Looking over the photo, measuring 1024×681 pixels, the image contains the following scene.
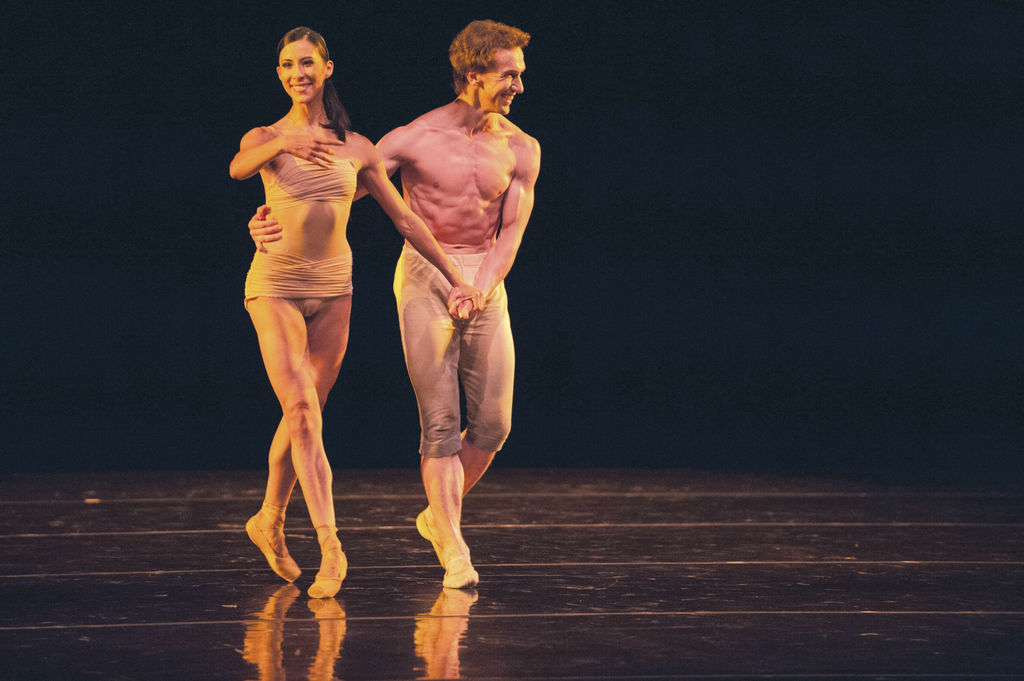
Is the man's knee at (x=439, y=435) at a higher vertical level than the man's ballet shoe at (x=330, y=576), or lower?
higher

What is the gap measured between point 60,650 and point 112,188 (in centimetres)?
458

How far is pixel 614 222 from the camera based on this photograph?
7.30 m

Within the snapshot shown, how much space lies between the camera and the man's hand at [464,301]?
3.43 m

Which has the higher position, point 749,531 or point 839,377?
point 839,377

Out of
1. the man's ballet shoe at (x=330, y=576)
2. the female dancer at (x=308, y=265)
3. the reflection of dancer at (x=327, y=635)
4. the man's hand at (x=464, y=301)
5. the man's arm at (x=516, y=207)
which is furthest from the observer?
the man's arm at (x=516, y=207)

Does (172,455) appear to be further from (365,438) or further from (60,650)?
(60,650)

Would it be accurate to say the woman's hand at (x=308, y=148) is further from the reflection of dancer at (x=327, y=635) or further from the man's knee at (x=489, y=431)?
the reflection of dancer at (x=327, y=635)

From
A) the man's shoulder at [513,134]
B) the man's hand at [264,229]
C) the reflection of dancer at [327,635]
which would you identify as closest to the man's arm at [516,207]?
the man's shoulder at [513,134]

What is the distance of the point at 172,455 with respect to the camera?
248 inches

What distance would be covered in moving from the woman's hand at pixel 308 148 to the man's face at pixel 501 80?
1.41 feet

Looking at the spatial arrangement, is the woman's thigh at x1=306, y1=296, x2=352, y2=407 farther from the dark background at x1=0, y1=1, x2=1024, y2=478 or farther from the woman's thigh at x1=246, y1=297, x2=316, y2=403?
the dark background at x1=0, y1=1, x2=1024, y2=478

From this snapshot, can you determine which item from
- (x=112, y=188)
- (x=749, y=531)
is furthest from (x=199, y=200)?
(x=749, y=531)

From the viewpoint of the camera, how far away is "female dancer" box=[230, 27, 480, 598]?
3.32 meters

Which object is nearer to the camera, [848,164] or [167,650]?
[167,650]
